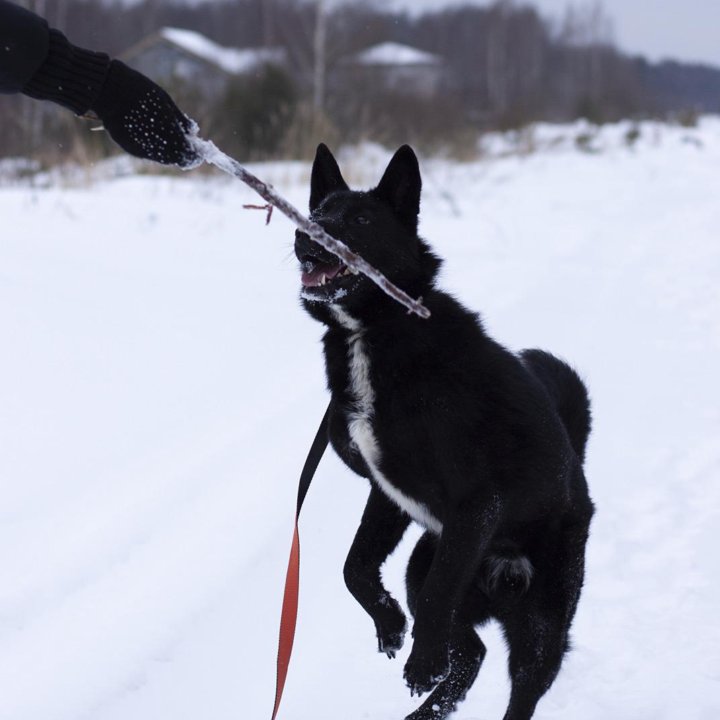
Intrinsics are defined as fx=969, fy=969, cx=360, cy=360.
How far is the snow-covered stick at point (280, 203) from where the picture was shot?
1857 millimetres

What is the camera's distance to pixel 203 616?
116 inches

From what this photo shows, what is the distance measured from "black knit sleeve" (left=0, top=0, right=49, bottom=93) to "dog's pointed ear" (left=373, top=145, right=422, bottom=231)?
38.3 inches

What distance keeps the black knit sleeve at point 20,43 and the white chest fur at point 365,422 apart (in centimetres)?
91

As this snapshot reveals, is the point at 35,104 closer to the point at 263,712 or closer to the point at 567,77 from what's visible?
the point at 263,712

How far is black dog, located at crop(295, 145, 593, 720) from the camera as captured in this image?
2193mm

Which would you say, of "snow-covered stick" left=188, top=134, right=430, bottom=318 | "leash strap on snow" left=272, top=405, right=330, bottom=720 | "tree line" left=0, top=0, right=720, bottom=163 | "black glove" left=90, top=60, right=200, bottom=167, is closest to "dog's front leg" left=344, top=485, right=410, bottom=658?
"leash strap on snow" left=272, top=405, right=330, bottom=720

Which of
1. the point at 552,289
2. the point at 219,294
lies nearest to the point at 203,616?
the point at 219,294

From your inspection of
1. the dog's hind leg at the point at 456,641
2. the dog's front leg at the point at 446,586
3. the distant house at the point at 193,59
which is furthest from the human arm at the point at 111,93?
the distant house at the point at 193,59

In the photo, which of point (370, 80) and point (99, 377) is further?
point (370, 80)

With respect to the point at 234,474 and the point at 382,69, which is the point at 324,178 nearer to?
the point at 234,474

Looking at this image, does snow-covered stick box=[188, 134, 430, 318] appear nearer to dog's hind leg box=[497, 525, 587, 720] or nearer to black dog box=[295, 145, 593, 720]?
black dog box=[295, 145, 593, 720]

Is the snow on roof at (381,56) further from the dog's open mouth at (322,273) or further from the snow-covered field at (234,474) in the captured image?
the dog's open mouth at (322,273)

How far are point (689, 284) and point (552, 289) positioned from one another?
3.77 ft

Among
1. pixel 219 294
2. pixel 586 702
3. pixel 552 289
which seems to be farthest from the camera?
pixel 552 289
